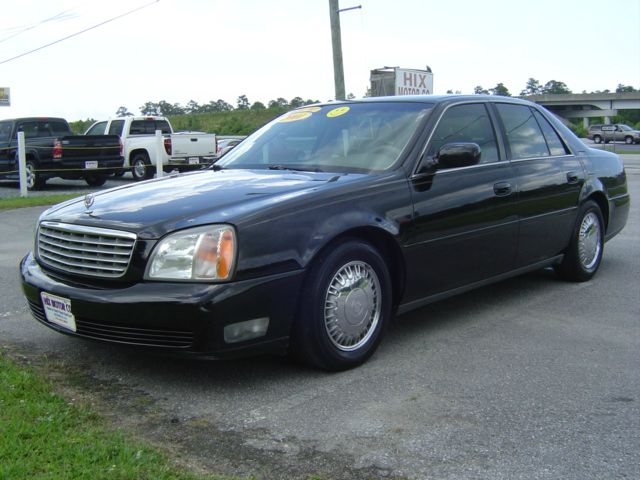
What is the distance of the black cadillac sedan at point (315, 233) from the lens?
12.1ft

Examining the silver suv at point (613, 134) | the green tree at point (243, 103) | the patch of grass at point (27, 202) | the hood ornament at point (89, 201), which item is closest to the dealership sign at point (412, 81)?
the patch of grass at point (27, 202)

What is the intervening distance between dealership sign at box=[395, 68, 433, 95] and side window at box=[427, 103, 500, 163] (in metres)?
14.2

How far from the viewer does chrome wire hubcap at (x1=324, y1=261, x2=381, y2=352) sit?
4.07 m

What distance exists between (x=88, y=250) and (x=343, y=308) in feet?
4.59

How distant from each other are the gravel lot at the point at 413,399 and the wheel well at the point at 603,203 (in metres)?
1.34

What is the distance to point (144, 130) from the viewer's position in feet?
70.5

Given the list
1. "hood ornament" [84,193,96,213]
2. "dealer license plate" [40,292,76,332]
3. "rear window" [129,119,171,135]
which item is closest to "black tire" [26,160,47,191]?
"rear window" [129,119,171,135]

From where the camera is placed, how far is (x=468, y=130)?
532cm

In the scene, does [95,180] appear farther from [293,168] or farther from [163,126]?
[293,168]

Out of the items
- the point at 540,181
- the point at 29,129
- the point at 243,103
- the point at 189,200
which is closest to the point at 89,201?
the point at 189,200

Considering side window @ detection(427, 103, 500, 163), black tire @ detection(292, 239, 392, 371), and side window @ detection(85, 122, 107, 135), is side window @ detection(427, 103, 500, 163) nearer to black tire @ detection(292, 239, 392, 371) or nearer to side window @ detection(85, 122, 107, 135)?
black tire @ detection(292, 239, 392, 371)

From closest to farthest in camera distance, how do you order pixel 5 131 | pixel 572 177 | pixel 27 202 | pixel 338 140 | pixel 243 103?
pixel 338 140
pixel 572 177
pixel 27 202
pixel 5 131
pixel 243 103

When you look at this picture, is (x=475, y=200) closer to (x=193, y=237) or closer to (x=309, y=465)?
(x=193, y=237)

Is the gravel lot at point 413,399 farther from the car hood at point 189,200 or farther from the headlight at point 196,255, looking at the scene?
the car hood at point 189,200
